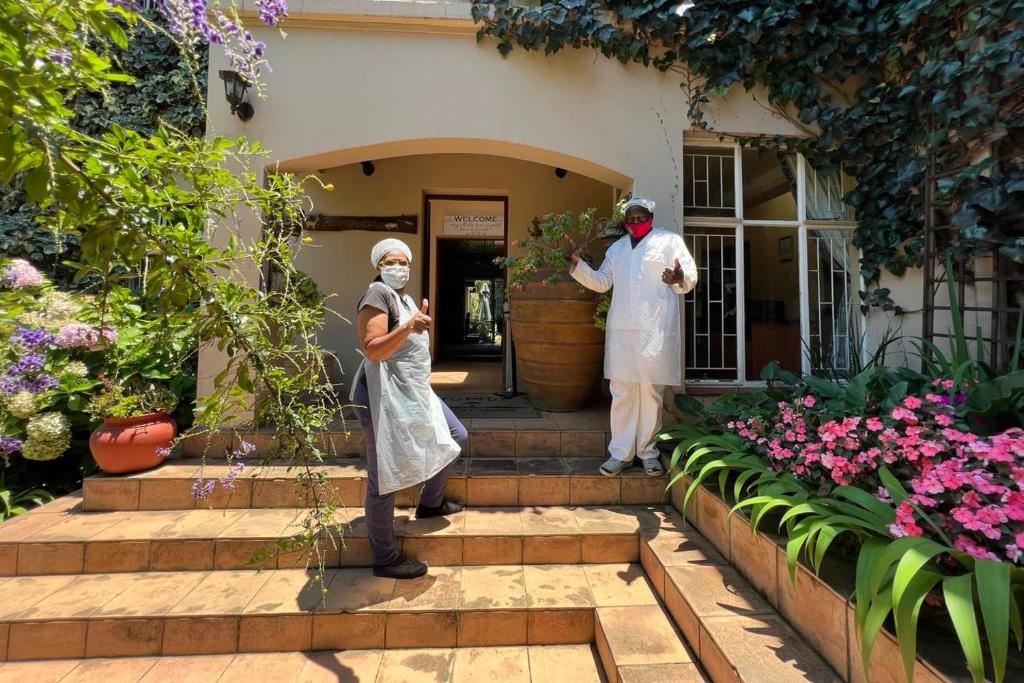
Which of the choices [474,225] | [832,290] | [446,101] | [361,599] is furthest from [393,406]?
[474,225]

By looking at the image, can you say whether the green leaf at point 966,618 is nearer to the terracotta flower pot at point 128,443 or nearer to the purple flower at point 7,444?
the terracotta flower pot at point 128,443

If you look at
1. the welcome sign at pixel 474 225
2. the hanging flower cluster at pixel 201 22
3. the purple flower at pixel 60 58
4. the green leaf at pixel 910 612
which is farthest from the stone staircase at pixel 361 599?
the welcome sign at pixel 474 225

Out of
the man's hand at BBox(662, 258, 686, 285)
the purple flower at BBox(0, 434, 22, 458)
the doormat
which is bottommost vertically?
the purple flower at BBox(0, 434, 22, 458)

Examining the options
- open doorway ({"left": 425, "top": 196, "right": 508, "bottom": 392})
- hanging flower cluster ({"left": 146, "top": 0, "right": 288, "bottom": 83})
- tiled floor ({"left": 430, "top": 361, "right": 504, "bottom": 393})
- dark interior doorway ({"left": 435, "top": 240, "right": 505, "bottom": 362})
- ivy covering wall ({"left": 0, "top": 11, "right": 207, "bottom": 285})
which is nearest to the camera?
hanging flower cluster ({"left": 146, "top": 0, "right": 288, "bottom": 83})

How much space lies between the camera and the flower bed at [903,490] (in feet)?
3.98

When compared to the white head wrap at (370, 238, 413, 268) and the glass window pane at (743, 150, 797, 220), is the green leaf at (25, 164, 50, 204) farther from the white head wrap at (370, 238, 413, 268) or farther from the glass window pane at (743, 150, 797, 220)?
the glass window pane at (743, 150, 797, 220)

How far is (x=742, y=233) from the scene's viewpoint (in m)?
3.64

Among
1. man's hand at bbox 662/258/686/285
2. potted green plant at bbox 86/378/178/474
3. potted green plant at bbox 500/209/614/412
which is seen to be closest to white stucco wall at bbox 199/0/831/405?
potted green plant at bbox 500/209/614/412

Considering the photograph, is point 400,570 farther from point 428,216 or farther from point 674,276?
point 428,216

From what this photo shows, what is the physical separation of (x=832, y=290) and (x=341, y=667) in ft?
14.0

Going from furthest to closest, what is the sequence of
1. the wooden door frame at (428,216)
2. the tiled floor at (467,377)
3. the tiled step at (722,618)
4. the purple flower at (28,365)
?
the wooden door frame at (428,216) → the tiled floor at (467,377) → the purple flower at (28,365) → the tiled step at (722,618)

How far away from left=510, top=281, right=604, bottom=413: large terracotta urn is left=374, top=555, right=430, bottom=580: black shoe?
1.81 meters

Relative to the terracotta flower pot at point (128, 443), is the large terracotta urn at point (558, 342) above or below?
above

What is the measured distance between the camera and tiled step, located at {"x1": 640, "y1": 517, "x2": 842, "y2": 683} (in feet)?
4.78
